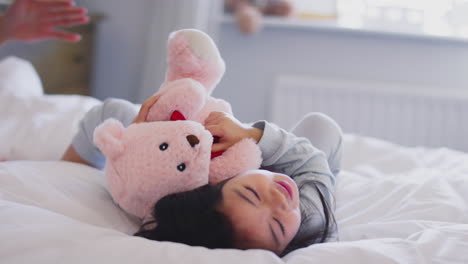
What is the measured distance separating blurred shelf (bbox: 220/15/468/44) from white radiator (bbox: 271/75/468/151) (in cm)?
22

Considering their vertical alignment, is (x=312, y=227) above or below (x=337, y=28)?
below

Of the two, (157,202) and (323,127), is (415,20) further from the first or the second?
(157,202)

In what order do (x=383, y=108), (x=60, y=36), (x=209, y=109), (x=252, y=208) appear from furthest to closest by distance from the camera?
(x=383, y=108)
(x=60, y=36)
(x=209, y=109)
(x=252, y=208)

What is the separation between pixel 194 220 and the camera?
77cm

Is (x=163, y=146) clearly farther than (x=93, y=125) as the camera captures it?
No

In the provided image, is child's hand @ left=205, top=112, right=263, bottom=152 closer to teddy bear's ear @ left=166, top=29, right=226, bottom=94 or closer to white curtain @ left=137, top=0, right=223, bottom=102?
teddy bear's ear @ left=166, top=29, right=226, bottom=94

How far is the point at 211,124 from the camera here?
36.7 inches

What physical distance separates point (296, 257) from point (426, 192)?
465mm

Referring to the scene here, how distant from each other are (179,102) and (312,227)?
0.31 meters

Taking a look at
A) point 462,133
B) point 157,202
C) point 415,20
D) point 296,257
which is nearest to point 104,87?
point 415,20

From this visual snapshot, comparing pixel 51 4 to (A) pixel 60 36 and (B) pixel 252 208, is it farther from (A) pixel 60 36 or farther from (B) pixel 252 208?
(B) pixel 252 208

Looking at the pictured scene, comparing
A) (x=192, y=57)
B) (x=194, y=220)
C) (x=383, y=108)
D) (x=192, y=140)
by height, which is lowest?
(x=383, y=108)

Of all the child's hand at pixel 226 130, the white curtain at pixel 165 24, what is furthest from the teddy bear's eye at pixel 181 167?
the white curtain at pixel 165 24

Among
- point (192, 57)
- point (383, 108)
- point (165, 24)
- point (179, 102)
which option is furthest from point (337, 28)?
point (179, 102)
